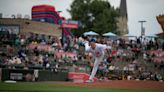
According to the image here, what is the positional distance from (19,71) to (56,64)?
19.7 ft

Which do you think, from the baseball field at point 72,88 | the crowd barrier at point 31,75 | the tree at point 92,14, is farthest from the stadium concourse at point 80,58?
the tree at point 92,14

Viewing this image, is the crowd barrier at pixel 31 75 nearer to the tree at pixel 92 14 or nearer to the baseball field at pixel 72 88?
the baseball field at pixel 72 88

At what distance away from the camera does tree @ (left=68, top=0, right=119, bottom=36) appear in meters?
76.4

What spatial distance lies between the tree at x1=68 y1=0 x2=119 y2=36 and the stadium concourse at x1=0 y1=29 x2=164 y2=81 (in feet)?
125

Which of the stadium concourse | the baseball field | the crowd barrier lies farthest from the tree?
the baseball field

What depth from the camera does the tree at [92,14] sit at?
76.4m

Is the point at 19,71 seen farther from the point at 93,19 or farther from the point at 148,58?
the point at 93,19

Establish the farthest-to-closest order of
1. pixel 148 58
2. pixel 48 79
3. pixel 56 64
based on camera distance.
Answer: pixel 148 58, pixel 56 64, pixel 48 79

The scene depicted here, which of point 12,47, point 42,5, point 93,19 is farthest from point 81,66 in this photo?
point 93,19

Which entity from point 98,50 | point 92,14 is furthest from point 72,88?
point 92,14

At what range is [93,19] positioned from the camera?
260ft

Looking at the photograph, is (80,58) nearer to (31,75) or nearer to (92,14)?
(31,75)

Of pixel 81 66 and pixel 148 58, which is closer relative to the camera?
pixel 81 66

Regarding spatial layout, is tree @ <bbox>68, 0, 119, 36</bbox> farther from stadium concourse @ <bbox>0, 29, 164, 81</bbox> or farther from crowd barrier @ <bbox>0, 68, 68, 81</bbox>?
crowd barrier @ <bbox>0, 68, 68, 81</bbox>
